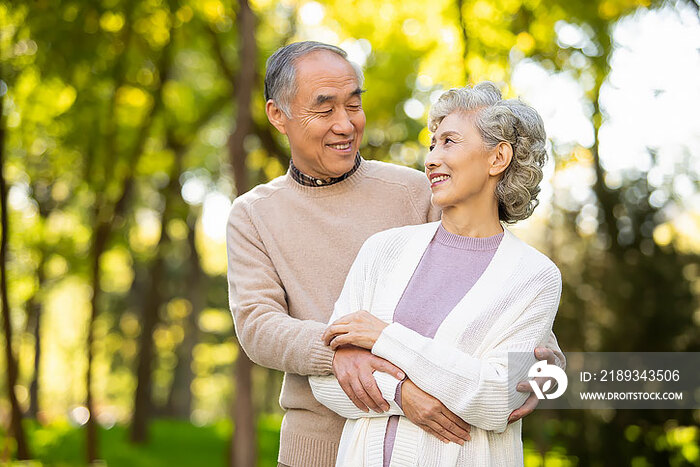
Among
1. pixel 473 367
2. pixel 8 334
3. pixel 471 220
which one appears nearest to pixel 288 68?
pixel 471 220

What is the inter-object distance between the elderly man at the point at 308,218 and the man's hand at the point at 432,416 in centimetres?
43

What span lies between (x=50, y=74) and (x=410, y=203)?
27.6 feet

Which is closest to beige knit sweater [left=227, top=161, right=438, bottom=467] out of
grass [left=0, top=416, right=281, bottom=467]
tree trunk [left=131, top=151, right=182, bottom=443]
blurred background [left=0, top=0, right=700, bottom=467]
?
blurred background [left=0, top=0, right=700, bottom=467]

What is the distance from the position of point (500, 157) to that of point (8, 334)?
31.5ft

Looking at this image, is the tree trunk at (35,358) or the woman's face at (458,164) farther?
the tree trunk at (35,358)

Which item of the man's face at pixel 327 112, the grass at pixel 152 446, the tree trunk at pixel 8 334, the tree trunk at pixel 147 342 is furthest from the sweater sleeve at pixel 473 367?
the tree trunk at pixel 147 342

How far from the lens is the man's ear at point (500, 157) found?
2.47 metres

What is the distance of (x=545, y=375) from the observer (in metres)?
2.41

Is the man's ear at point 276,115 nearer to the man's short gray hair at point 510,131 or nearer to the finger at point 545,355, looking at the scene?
the man's short gray hair at point 510,131

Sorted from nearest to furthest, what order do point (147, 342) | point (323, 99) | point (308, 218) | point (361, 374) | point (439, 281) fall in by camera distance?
point (361, 374), point (439, 281), point (323, 99), point (308, 218), point (147, 342)

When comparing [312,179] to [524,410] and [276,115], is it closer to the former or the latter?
[276,115]

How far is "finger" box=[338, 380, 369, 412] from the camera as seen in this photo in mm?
2350

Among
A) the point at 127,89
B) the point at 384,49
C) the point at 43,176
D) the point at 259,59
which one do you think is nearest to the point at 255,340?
the point at 384,49

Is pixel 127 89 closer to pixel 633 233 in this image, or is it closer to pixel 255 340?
pixel 633 233
